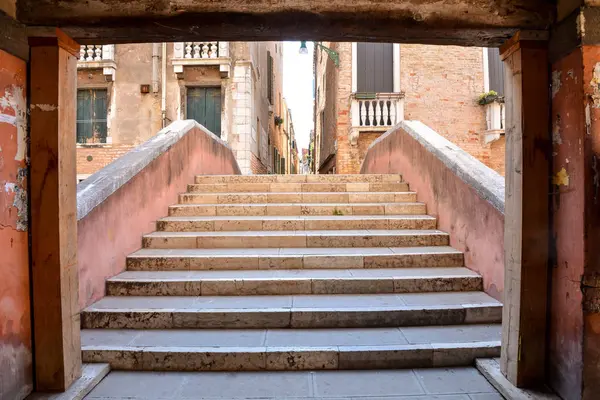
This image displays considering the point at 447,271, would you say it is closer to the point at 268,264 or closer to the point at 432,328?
the point at 432,328

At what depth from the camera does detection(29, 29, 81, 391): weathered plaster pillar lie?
2377mm

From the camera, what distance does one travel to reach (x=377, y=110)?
449 inches

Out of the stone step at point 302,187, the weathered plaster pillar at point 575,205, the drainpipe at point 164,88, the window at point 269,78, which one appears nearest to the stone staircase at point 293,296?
the weathered plaster pillar at point 575,205

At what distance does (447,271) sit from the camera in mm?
3924

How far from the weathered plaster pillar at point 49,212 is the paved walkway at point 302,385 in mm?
362

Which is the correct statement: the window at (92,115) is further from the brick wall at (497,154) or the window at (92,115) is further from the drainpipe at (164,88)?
the brick wall at (497,154)

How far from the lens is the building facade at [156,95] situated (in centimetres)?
1273

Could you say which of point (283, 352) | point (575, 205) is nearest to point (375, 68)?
point (575, 205)

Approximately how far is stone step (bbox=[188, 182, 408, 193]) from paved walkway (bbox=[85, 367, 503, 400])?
12.6 ft

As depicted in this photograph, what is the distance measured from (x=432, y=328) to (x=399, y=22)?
2.39 metres

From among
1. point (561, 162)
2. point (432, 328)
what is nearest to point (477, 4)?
point (561, 162)

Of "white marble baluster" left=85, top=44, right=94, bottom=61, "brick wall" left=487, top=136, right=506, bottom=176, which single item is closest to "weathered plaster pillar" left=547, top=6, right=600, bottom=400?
"brick wall" left=487, top=136, right=506, bottom=176

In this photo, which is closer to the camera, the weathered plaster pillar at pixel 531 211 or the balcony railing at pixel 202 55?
the weathered plaster pillar at pixel 531 211

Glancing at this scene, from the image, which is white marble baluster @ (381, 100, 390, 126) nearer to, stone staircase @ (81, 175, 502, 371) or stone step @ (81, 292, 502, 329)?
stone staircase @ (81, 175, 502, 371)
